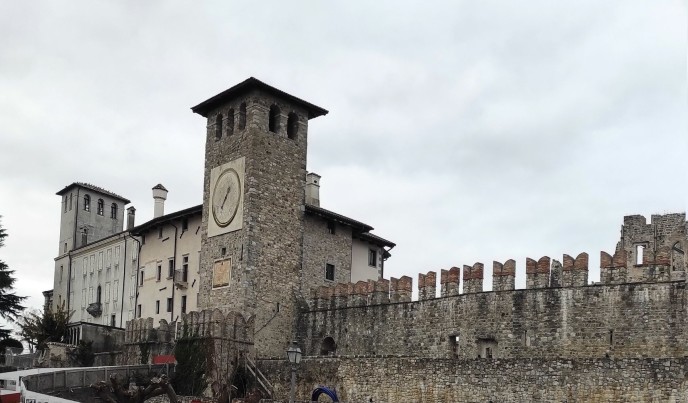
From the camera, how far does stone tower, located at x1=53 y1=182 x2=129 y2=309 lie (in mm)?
56781

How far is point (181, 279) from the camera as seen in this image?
42000mm

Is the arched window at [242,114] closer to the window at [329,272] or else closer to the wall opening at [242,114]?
the wall opening at [242,114]

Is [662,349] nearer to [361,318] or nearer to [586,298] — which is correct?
[586,298]

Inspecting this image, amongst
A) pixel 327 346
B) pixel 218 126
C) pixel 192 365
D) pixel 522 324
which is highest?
pixel 218 126

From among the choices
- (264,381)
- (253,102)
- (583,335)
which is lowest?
(264,381)

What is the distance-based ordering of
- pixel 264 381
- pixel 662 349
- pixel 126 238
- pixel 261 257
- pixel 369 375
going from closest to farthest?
pixel 662 349 → pixel 369 375 → pixel 264 381 → pixel 261 257 → pixel 126 238

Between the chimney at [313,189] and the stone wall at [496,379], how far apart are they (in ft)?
45.1

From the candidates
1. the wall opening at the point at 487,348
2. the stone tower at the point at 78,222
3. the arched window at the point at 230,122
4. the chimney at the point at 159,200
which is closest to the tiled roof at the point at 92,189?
the stone tower at the point at 78,222

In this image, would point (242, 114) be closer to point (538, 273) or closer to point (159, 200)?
point (159, 200)

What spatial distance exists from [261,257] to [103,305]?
63.1ft

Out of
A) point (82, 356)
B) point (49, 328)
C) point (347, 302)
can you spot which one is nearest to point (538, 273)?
point (347, 302)

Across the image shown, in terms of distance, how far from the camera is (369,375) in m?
28.4

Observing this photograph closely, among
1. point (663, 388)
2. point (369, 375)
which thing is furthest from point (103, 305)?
→ point (663, 388)

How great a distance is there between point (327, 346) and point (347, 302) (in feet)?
6.98
